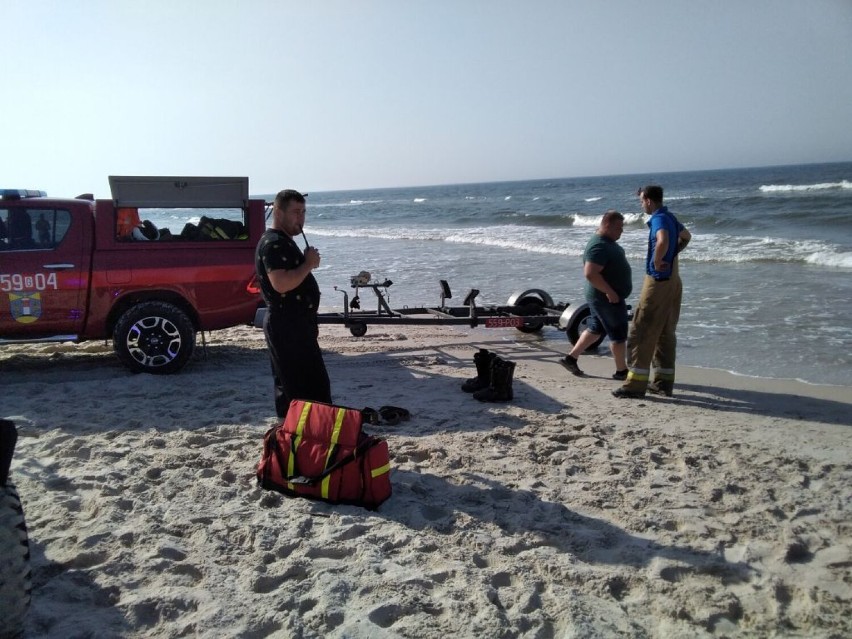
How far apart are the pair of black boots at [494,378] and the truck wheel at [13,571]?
3937mm

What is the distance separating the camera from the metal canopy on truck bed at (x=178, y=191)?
22.0 ft

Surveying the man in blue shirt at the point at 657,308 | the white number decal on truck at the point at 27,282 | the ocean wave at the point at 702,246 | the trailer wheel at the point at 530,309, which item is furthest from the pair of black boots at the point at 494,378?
the ocean wave at the point at 702,246

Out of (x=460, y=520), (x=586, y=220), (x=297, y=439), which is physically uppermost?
(x=586, y=220)

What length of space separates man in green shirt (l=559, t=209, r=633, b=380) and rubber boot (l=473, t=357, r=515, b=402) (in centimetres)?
115

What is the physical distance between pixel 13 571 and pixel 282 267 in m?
2.01

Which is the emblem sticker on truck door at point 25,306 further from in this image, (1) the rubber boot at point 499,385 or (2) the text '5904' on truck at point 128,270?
(1) the rubber boot at point 499,385

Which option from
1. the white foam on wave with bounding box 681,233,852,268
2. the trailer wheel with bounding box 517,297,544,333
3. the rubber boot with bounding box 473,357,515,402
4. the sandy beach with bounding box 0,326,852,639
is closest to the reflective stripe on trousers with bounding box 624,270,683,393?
Result: the sandy beach with bounding box 0,326,852,639

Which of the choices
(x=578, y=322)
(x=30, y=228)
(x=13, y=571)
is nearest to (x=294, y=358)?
(x=13, y=571)

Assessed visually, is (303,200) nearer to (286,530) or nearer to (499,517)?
(286,530)

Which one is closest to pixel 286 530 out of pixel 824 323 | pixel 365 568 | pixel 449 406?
pixel 365 568

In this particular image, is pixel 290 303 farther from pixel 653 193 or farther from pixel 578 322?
pixel 578 322

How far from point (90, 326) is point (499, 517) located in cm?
477

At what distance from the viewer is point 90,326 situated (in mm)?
6723

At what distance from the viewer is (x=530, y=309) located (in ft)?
28.5
